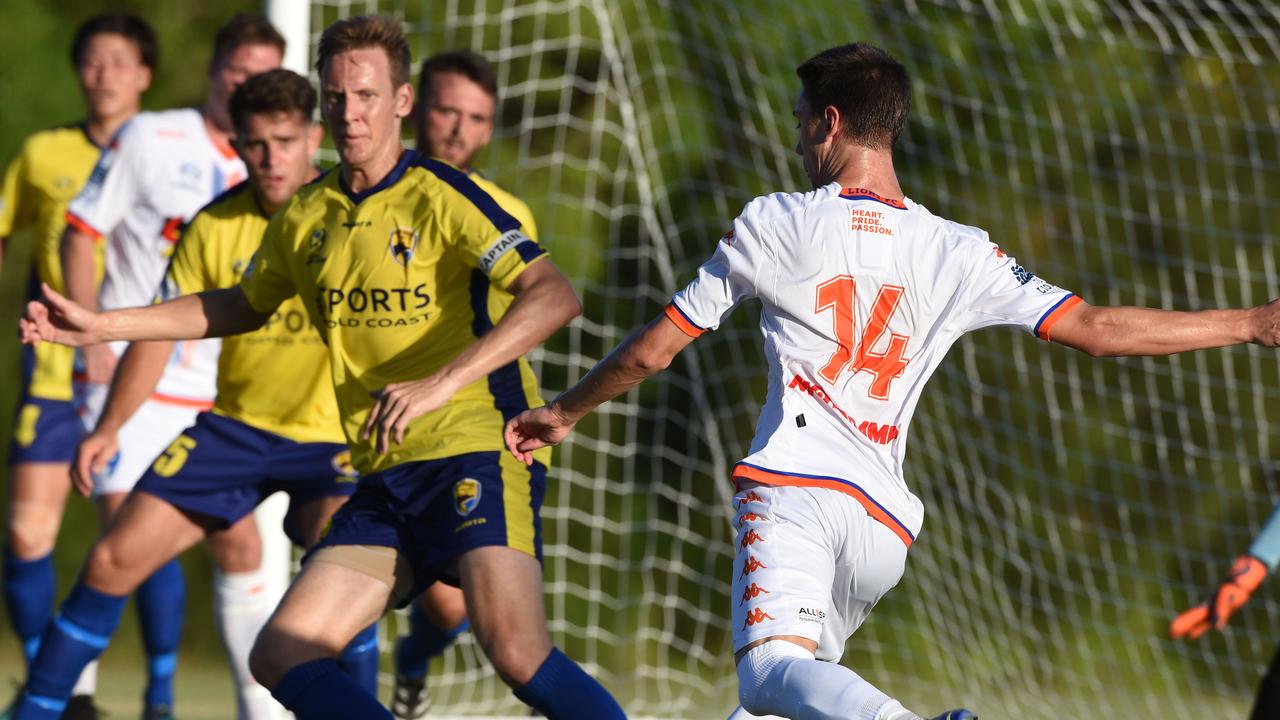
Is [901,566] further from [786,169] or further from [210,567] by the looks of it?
[210,567]

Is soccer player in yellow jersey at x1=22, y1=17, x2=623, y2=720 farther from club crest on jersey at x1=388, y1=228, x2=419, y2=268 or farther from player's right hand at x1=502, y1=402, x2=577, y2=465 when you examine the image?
player's right hand at x1=502, y1=402, x2=577, y2=465

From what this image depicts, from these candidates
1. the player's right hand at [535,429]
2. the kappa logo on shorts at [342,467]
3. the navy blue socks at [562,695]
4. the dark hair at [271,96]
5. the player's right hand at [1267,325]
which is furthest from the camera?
the kappa logo on shorts at [342,467]

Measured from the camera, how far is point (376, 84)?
396cm

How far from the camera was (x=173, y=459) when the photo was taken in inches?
187

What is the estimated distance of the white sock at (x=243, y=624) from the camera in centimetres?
538

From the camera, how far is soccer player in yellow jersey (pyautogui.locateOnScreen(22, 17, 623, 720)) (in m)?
3.68

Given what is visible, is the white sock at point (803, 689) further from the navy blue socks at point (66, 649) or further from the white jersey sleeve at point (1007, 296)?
the navy blue socks at point (66, 649)

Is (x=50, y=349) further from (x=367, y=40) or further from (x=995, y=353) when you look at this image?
(x=995, y=353)

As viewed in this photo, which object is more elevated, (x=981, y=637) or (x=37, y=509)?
(x=37, y=509)

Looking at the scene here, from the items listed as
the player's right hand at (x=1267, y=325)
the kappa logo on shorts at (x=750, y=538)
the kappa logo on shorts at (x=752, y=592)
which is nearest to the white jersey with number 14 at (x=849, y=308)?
the kappa logo on shorts at (x=750, y=538)

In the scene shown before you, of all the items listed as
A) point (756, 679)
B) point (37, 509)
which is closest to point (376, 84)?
point (756, 679)

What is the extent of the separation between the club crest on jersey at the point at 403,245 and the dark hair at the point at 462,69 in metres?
1.56

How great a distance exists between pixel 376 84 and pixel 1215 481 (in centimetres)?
672

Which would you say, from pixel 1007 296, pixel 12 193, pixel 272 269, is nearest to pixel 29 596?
pixel 12 193
